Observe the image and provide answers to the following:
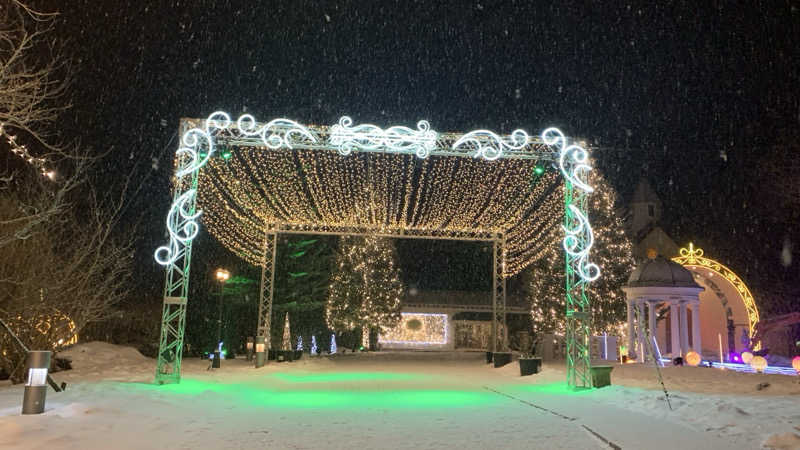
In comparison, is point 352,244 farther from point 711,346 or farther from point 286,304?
point 711,346

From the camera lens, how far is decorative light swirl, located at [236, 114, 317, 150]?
50.0 ft

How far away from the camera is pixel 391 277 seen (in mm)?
40000

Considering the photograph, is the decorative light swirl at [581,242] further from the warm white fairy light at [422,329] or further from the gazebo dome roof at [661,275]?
the warm white fairy light at [422,329]

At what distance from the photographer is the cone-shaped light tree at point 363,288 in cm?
3847

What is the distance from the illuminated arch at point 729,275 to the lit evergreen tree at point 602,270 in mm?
3934

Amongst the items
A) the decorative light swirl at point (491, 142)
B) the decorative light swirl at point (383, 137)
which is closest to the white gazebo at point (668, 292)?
the decorative light swirl at point (491, 142)

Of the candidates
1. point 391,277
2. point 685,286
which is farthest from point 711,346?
point 391,277

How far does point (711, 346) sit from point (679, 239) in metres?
13.0

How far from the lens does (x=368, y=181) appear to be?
1997 centimetres

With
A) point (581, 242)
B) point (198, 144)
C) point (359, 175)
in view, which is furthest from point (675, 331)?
point (198, 144)

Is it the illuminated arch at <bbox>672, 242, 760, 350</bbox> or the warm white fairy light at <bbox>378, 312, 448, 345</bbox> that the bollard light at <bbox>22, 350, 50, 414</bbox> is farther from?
the warm white fairy light at <bbox>378, 312, 448, 345</bbox>

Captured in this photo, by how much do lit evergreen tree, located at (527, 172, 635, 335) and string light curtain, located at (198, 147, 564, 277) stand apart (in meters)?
5.68

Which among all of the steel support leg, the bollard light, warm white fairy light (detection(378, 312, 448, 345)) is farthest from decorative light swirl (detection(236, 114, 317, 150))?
warm white fairy light (detection(378, 312, 448, 345))

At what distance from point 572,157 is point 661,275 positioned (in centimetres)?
952
